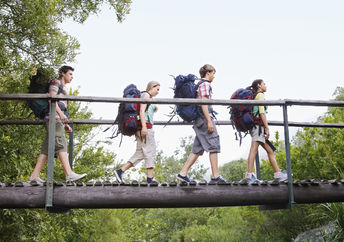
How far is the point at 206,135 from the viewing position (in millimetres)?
5836

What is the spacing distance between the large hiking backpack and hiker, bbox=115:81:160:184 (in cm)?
7

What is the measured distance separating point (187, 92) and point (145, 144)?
33.3 inches

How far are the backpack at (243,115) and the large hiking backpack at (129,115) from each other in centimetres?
131

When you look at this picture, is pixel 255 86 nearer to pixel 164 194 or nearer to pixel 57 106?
pixel 164 194

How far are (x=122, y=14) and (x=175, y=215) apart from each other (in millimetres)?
25097

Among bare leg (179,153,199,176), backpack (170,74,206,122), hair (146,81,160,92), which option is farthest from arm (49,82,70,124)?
bare leg (179,153,199,176)

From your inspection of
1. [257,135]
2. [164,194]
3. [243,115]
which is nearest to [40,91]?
[164,194]

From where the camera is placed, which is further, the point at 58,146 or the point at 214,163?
the point at 214,163

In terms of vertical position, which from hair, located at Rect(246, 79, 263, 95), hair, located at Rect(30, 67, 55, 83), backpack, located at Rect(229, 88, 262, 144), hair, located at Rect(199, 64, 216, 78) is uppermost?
hair, located at Rect(30, 67, 55, 83)

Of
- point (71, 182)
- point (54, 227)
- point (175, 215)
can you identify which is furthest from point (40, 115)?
point (175, 215)

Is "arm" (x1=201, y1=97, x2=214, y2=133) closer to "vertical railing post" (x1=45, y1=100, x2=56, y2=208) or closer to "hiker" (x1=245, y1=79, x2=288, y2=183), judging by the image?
"hiker" (x1=245, y1=79, x2=288, y2=183)

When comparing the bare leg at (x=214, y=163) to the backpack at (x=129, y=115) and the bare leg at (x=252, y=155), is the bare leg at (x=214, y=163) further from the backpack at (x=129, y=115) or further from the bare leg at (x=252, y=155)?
the backpack at (x=129, y=115)

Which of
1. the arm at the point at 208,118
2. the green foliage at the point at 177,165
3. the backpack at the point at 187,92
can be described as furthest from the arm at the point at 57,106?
the green foliage at the point at 177,165

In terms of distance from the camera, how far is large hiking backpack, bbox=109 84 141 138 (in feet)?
18.7
